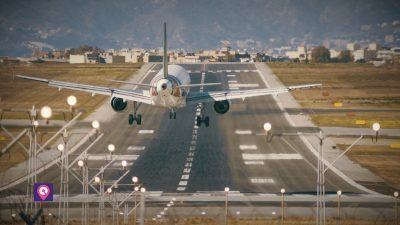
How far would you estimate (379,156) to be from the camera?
122m

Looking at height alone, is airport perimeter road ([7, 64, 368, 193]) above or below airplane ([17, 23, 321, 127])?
below

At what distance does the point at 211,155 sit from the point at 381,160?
21.5 meters

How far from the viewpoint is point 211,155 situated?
12412 cm

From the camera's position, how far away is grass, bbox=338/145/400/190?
10777 centimetres

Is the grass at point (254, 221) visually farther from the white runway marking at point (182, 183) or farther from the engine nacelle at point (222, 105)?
the engine nacelle at point (222, 105)

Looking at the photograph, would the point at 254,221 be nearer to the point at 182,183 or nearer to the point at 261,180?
the point at 182,183

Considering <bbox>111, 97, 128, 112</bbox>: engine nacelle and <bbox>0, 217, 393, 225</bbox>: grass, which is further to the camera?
<bbox>111, 97, 128, 112</bbox>: engine nacelle

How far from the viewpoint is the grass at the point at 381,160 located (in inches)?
4243

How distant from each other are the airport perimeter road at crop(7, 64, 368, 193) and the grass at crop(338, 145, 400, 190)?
5.46 m

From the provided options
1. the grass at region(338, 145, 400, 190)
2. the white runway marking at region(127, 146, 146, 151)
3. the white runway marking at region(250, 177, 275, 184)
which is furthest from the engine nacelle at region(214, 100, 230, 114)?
the grass at region(338, 145, 400, 190)

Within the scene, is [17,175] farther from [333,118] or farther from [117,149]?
[333,118]

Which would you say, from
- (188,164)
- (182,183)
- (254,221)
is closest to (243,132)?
(188,164)

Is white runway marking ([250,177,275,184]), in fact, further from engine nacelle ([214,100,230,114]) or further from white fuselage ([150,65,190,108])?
white fuselage ([150,65,190,108])

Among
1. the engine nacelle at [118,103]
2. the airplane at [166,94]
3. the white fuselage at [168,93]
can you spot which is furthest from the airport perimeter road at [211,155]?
the white fuselage at [168,93]
